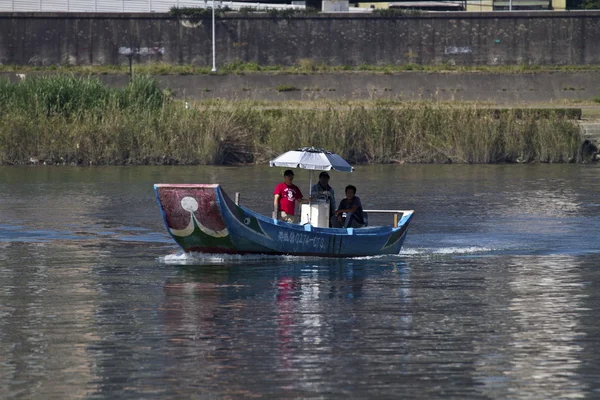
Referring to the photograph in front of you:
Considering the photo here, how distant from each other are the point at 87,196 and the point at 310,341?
66.7ft

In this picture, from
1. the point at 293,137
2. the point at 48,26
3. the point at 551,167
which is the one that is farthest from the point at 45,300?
the point at 48,26

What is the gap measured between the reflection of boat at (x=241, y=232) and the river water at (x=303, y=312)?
1.08 feet

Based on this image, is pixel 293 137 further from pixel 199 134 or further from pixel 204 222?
pixel 204 222

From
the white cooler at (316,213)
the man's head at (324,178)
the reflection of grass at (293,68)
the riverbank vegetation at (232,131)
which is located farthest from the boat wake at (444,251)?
the reflection of grass at (293,68)

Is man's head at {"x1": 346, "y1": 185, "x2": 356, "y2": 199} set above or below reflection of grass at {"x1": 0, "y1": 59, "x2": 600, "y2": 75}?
below

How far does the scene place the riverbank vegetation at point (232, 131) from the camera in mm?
44719

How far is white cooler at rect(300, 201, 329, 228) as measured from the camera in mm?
24078

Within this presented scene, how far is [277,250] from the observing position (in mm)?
23719

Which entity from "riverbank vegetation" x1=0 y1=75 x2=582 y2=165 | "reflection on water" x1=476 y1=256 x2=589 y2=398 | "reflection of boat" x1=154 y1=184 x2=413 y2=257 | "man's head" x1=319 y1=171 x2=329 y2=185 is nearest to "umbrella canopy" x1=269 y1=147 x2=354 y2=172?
"man's head" x1=319 y1=171 x2=329 y2=185

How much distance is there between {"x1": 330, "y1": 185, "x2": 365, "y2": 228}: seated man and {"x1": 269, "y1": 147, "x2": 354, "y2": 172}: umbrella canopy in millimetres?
609

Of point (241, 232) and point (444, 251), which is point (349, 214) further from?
point (241, 232)

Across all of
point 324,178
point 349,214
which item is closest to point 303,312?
point 324,178

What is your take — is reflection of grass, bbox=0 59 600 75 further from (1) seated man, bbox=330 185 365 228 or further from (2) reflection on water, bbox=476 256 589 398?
(2) reflection on water, bbox=476 256 589 398

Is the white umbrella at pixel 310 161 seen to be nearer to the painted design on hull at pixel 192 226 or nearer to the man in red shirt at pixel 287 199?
the man in red shirt at pixel 287 199
